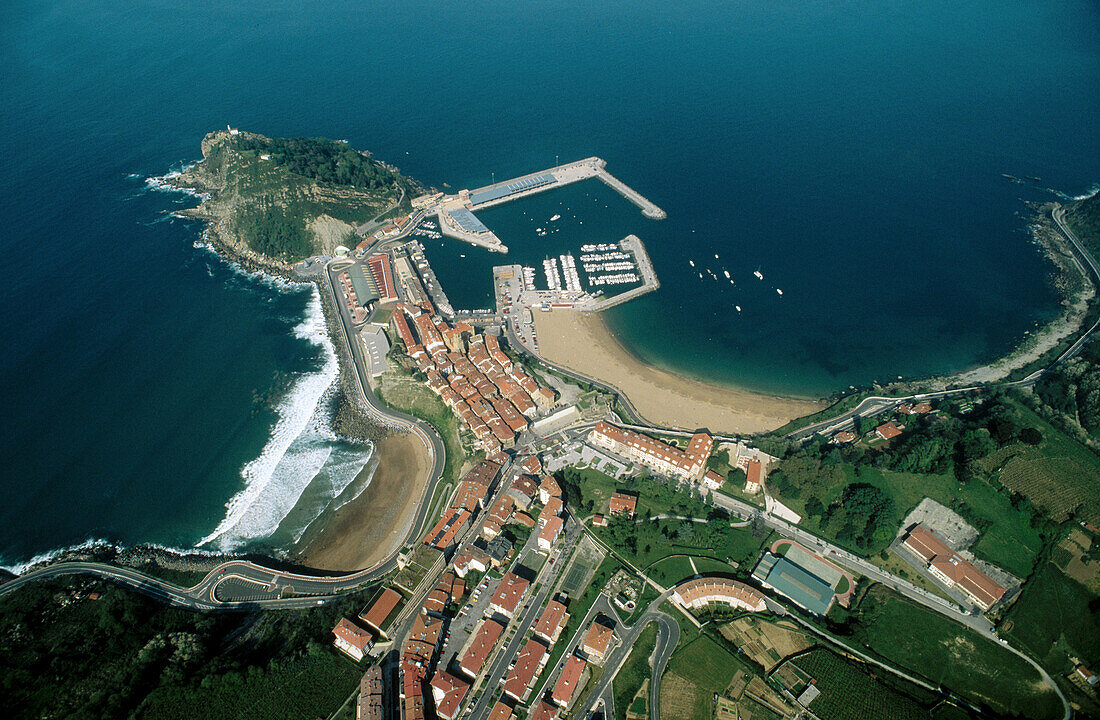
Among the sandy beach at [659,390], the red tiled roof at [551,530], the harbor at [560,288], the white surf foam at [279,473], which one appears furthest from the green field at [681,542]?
the white surf foam at [279,473]

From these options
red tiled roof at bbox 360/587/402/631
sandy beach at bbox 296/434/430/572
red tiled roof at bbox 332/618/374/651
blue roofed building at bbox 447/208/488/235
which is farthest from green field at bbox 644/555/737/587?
blue roofed building at bbox 447/208/488/235

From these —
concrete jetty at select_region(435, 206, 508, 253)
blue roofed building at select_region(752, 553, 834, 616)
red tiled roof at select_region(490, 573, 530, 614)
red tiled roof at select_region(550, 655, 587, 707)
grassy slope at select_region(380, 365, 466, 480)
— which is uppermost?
concrete jetty at select_region(435, 206, 508, 253)

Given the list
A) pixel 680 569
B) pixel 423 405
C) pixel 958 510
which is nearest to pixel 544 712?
pixel 680 569

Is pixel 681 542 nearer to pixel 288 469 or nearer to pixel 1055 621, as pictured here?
pixel 1055 621

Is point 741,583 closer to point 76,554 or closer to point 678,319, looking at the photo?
point 678,319

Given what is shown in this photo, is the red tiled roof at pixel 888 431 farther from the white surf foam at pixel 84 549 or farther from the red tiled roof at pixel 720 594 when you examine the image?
the white surf foam at pixel 84 549

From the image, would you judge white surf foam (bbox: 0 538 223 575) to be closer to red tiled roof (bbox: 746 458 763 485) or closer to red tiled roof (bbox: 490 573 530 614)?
red tiled roof (bbox: 490 573 530 614)

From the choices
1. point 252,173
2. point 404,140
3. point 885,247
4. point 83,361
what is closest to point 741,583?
point 885,247
